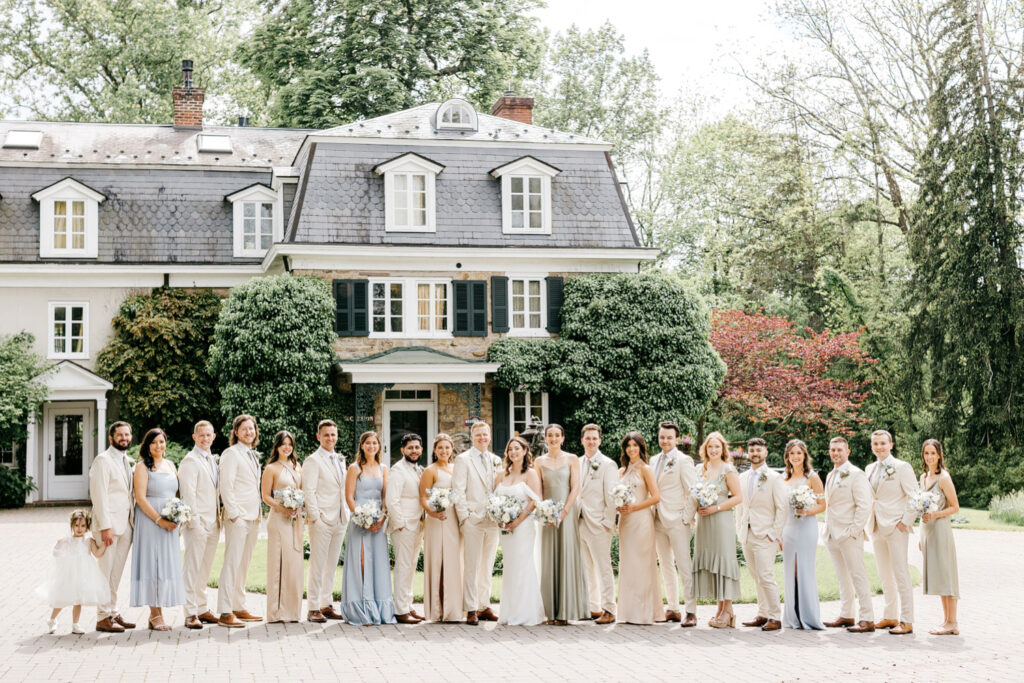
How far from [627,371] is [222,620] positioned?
16.0 meters

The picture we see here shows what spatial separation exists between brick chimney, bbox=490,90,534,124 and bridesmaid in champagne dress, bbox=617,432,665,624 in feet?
68.9

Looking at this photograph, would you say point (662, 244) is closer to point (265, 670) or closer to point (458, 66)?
point (458, 66)

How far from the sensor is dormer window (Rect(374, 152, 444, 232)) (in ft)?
85.8

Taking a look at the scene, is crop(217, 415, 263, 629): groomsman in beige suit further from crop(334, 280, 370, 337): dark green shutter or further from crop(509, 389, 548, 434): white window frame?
crop(509, 389, 548, 434): white window frame

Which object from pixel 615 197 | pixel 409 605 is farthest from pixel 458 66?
pixel 409 605

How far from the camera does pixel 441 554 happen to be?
11180 mm

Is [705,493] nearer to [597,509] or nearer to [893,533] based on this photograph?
[597,509]

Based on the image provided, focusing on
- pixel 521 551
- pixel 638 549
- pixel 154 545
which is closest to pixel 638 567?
pixel 638 549

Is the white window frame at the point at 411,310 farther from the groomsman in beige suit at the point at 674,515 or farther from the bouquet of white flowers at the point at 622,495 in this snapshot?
the bouquet of white flowers at the point at 622,495

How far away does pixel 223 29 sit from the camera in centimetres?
4375

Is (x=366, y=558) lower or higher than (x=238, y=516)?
lower

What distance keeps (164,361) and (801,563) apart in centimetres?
1931

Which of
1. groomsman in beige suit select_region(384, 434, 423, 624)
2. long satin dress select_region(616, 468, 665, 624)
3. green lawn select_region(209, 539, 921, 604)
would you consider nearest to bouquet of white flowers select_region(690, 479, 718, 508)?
long satin dress select_region(616, 468, 665, 624)

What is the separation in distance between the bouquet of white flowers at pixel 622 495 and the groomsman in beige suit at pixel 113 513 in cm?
451
